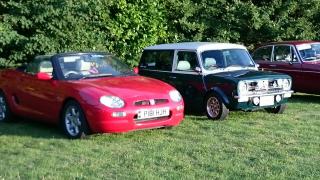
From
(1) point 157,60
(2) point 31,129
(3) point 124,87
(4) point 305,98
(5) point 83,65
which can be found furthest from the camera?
(4) point 305,98

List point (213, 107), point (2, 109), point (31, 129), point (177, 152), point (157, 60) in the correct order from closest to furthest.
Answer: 1. point (177, 152)
2. point (31, 129)
3. point (213, 107)
4. point (2, 109)
5. point (157, 60)

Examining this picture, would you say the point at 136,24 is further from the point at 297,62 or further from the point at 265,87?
the point at 265,87

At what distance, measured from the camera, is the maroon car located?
43.9ft

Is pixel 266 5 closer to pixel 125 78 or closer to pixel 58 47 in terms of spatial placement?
pixel 58 47

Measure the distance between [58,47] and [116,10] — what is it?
278cm

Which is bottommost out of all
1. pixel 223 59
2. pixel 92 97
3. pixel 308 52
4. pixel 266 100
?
pixel 266 100

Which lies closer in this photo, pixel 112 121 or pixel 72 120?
pixel 112 121

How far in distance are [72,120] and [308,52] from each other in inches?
280

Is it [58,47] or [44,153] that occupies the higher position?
[58,47]

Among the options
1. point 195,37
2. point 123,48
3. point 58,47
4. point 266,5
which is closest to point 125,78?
point 58,47

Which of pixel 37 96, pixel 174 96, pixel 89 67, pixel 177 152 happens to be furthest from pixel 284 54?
pixel 177 152

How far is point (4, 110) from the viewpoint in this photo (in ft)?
36.0

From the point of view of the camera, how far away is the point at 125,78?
31.5ft

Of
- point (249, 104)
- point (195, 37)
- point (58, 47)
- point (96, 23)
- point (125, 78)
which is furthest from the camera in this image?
point (195, 37)
